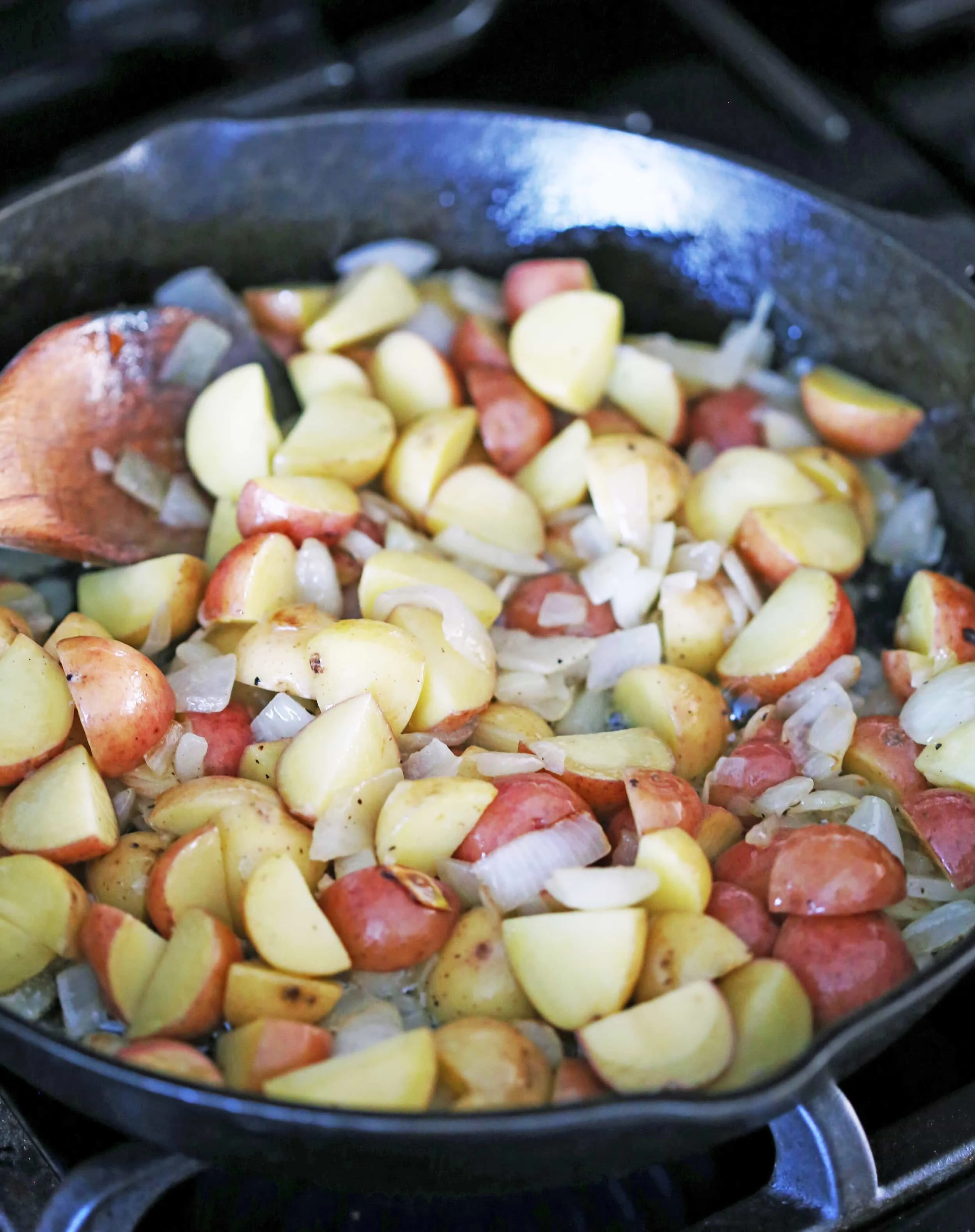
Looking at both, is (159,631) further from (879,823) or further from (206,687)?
(879,823)

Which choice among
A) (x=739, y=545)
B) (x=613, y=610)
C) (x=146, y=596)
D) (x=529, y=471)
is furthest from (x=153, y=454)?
(x=739, y=545)

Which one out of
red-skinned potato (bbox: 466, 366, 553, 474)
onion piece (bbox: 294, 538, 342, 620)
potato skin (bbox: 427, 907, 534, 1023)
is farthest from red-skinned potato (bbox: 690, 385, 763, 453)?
potato skin (bbox: 427, 907, 534, 1023)

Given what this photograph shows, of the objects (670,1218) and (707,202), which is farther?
(707,202)

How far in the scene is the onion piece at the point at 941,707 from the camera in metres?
1.17

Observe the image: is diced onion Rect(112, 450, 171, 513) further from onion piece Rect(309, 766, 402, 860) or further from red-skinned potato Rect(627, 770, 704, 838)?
red-skinned potato Rect(627, 770, 704, 838)

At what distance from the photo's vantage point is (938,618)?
1.30 metres

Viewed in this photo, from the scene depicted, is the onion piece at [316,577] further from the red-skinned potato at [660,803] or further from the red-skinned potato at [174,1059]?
the red-skinned potato at [174,1059]

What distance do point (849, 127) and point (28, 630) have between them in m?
1.42

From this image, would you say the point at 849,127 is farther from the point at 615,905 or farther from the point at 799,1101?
the point at 799,1101

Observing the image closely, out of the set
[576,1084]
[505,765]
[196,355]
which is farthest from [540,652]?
[196,355]

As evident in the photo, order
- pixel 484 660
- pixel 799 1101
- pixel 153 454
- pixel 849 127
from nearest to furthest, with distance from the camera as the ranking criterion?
pixel 799 1101
pixel 484 660
pixel 153 454
pixel 849 127

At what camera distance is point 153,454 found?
1459 millimetres

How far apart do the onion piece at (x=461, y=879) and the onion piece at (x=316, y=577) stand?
0.35 metres

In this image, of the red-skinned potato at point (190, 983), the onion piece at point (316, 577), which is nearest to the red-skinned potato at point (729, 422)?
the onion piece at point (316, 577)
